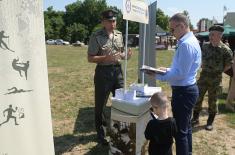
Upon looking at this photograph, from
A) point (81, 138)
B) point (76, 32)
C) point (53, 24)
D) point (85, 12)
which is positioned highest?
point (85, 12)

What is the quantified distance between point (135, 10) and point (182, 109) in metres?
1.50

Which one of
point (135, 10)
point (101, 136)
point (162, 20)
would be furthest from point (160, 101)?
point (162, 20)

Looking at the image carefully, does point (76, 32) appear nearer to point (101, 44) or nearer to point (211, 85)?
point (211, 85)

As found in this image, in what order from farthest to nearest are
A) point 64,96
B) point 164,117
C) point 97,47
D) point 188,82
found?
1. point 64,96
2. point 97,47
3. point 188,82
4. point 164,117

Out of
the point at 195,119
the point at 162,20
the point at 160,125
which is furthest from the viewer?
the point at 162,20

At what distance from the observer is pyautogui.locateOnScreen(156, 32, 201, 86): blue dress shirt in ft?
14.8

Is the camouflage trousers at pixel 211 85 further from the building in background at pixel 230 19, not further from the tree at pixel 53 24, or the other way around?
the tree at pixel 53 24

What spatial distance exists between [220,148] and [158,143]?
2.42 m

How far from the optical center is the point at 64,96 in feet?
34.0

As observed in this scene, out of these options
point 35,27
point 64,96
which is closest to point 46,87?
point 35,27

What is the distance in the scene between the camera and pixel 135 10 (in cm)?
532

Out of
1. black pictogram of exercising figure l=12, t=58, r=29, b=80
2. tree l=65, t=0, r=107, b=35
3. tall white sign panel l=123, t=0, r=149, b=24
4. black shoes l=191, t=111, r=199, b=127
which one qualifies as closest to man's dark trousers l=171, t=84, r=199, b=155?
tall white sign panel l=123, t=0, r=149, b=24

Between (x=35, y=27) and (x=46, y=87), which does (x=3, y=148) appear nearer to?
(x=46, y=87)

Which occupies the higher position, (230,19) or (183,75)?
(230,19)
